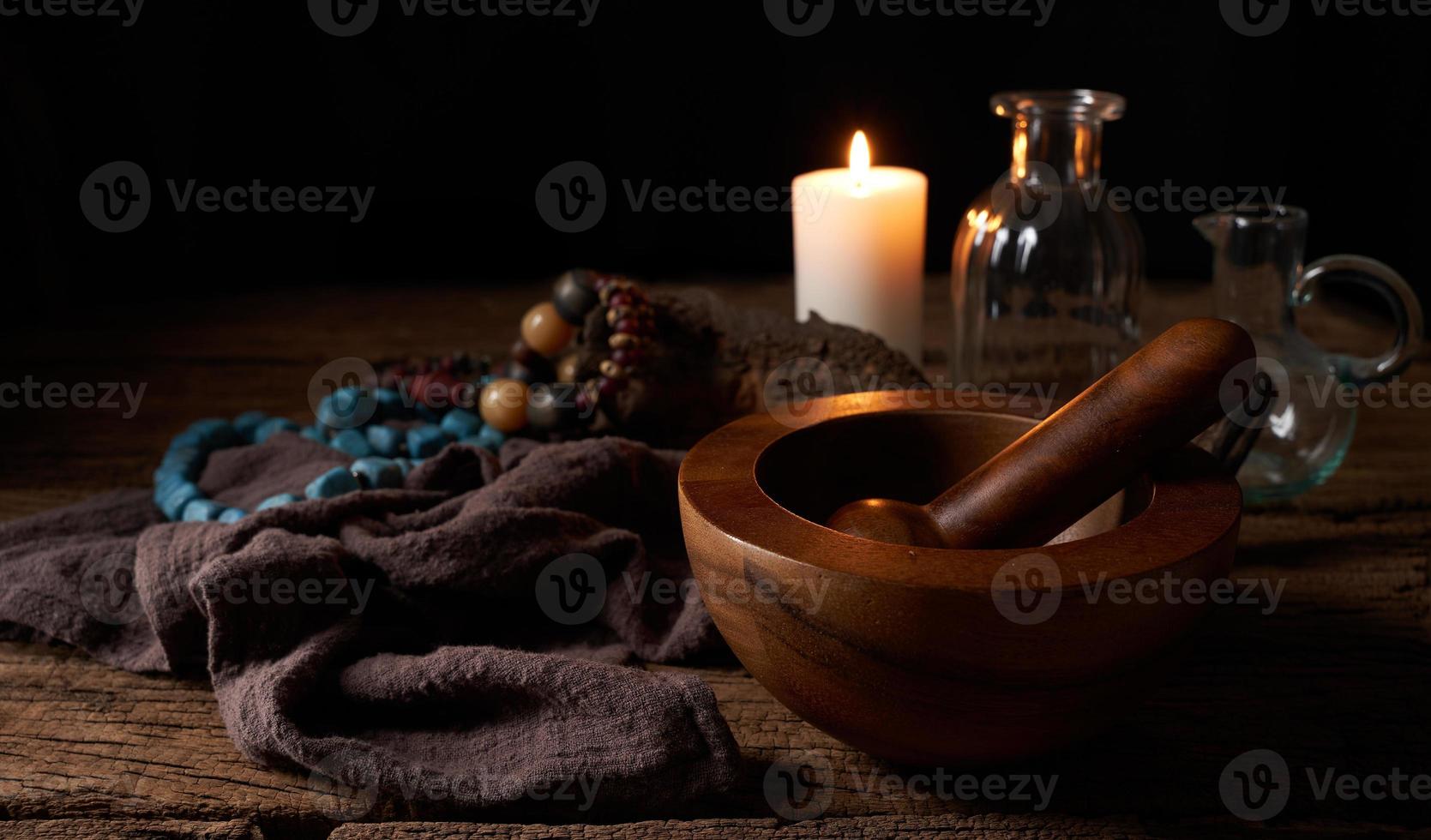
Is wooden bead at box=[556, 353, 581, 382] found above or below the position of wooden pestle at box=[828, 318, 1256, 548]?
below

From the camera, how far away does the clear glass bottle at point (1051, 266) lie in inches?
42.7

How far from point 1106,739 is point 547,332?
68cm

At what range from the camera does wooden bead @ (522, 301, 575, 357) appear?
117 cm

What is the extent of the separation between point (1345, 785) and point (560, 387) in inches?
27.6

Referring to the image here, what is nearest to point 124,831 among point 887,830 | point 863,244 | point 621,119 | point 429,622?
point 429,622

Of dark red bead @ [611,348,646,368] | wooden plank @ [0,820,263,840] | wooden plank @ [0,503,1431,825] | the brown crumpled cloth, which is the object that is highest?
dark red bead @ [611,348,646,368]

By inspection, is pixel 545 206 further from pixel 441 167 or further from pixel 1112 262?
pixel 1112 262

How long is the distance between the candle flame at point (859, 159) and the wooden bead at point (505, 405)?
0.39 meters

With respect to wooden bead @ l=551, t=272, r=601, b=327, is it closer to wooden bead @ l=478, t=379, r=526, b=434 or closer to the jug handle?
wooden bead @ l=478, t=379, r=526, b=434

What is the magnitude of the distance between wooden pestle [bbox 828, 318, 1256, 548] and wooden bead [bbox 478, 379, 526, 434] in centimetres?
52

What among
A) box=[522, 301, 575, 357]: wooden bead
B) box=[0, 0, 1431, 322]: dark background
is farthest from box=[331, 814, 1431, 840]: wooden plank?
box=[0, 0, 1431, 322]: dark background

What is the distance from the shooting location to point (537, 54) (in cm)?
177

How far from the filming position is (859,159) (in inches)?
48.3

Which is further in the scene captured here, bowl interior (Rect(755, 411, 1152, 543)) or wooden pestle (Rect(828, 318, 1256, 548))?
bowl interior (Rect(755, 411, 1152, 543))
